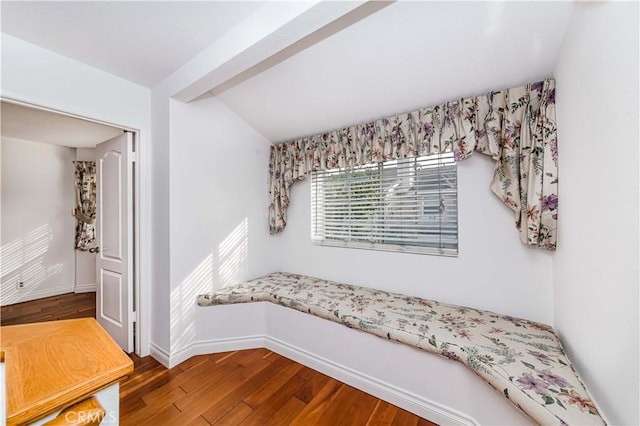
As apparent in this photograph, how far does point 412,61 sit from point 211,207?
197 centimetres

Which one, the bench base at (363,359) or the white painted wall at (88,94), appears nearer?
the bench base at (363,359)

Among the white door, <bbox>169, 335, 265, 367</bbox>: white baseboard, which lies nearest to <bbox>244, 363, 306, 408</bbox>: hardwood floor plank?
<bbox>169, 335, 265, 367</bbox>: white baseboard

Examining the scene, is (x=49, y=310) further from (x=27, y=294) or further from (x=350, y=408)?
(x=350, y=408)

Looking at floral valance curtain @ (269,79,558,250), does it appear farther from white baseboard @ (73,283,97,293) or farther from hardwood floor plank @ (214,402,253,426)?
white baseboard @ (73,283,97,293)

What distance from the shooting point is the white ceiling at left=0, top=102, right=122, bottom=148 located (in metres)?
2.51

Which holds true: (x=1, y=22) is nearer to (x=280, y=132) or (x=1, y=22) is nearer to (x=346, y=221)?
(x=280, y=132)

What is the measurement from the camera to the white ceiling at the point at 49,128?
8.23 ft

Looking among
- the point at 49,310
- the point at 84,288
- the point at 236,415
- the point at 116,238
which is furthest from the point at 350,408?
the point at 84,288

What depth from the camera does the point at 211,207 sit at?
2.37 meters

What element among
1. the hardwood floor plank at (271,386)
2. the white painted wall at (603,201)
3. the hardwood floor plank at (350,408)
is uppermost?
the white painted wall at (603,201)

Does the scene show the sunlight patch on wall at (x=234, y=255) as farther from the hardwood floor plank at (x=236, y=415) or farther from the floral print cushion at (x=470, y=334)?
the hardwood floor plank at (x=236, y=415)

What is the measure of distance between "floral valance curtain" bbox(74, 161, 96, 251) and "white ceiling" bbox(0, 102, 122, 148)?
394 mm

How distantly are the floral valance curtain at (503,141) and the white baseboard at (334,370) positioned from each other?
114 centimetres

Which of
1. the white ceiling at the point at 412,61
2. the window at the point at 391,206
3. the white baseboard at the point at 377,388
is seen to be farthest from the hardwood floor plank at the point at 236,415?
the white ceiling at the point at 412,61
